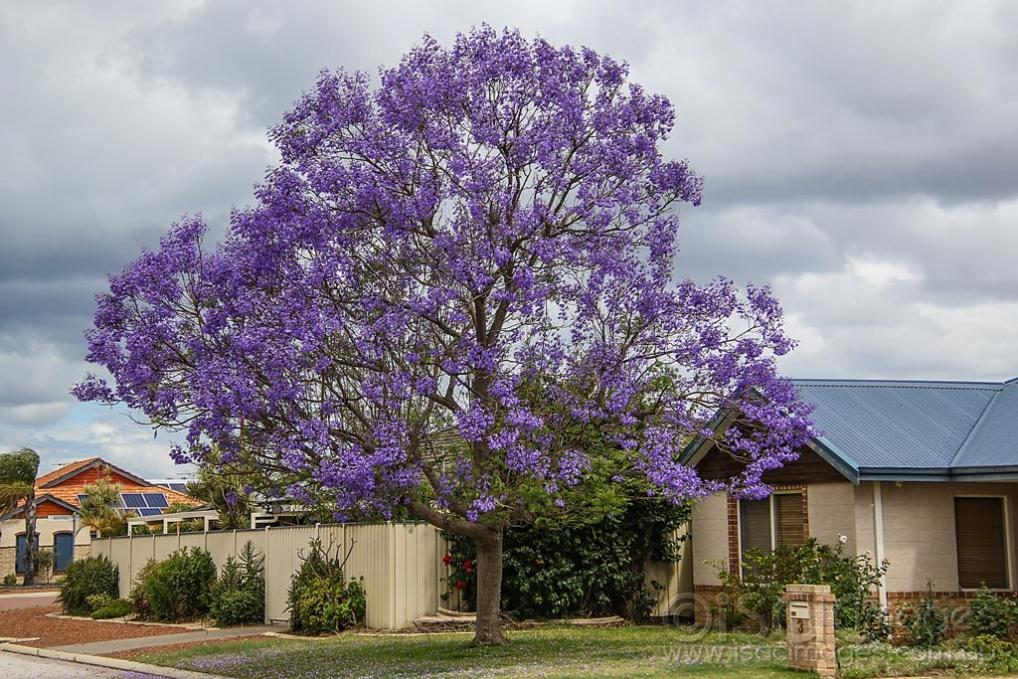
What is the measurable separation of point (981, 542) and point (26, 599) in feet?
112

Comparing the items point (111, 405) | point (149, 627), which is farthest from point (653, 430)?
point (149, 627)

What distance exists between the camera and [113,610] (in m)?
30.8

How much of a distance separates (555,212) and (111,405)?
6800mm

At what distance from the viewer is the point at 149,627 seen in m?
27.3

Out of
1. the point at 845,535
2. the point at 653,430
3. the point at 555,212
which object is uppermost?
the point at 555,212

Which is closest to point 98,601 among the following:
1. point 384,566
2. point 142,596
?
point 142,596

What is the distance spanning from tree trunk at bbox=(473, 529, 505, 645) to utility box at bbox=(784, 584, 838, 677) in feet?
15.6

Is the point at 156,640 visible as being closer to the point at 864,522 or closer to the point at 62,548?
the point at 864,522

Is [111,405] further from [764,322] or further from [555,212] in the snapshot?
[764,322]

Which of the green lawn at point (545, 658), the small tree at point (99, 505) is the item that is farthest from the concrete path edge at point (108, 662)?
the small tree at point (99, 505)

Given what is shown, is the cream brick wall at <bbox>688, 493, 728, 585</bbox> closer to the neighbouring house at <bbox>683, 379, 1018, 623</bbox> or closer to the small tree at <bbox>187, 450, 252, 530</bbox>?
the neighbouring house at <bbox>683, 379, 1018, 623</bbox>

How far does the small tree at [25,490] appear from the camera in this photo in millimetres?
52969

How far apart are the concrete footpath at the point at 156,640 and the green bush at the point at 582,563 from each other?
4.35m

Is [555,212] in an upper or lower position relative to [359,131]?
lower
